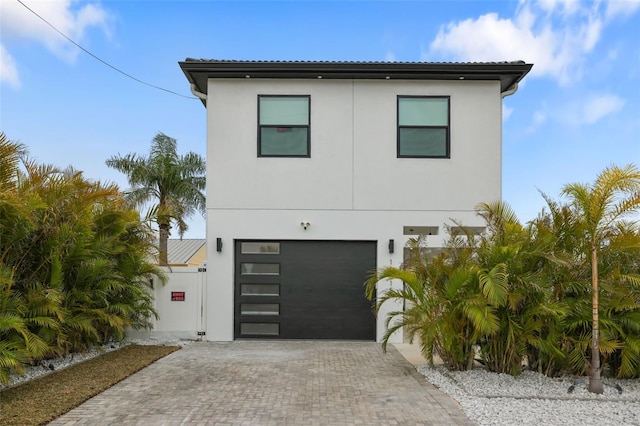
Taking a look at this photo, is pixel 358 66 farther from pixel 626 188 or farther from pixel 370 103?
pixel 626 188

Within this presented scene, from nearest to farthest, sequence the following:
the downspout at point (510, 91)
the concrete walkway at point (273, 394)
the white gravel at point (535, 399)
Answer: the concrete walkway at point (273, 394), the white gravel at point (535, 399), the downspout at point (510, 91)

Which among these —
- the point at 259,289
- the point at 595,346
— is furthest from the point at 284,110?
the point at 595,346

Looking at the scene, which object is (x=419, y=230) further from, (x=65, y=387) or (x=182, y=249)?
(x=182, y=249)

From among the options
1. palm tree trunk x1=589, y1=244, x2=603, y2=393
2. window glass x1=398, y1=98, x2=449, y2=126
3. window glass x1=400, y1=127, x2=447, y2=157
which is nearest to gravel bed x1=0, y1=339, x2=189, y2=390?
window glass x1=400, y1=127, x2=447, y2=157

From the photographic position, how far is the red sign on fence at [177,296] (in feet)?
34.6

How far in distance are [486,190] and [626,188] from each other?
4.23 meters

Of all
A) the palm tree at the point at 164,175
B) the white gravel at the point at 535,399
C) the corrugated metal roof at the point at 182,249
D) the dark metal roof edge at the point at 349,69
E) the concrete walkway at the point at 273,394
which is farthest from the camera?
the corrugated metal roof at the point at 182,249

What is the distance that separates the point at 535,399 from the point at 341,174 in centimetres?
590

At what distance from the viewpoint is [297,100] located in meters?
10.8

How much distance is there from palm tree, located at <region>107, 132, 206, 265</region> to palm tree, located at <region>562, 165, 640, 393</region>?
1423cm

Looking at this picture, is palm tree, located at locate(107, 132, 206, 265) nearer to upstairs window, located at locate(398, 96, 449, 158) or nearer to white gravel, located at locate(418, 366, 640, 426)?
upstairs window, located at locate(398, 96, 449, 158)

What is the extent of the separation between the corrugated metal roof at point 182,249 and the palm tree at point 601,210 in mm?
15648

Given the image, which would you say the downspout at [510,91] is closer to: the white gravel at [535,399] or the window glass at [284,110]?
the window glass at [284,110]

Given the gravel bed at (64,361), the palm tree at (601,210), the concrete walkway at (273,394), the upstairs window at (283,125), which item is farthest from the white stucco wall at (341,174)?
the palm tree at (601,210)
